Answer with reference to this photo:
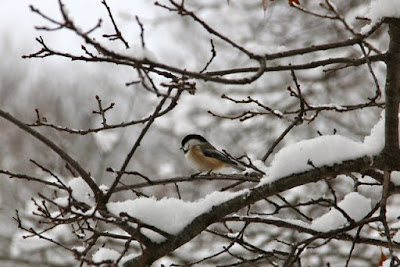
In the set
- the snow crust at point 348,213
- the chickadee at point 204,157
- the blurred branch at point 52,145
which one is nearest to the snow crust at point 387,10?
the snow crust at point 348,213

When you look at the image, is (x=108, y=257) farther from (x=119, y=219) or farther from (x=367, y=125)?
(x=367, y=125)

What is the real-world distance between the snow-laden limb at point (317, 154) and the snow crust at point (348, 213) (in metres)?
0.29

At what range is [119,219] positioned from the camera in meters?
2.31

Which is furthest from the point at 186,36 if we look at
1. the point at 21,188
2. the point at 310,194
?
the point at 310,194

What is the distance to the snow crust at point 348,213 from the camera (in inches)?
106

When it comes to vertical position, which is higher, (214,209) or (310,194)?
(310,194)

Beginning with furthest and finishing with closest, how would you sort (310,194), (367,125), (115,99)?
1. (115,99)
2. (367,125)
3. (310,194)

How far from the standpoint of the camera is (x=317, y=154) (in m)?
2.55

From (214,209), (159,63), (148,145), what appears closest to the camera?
(159,63)

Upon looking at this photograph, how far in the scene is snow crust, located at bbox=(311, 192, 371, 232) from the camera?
8.83ft

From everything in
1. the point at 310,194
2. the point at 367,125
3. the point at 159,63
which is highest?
the point at 367,125

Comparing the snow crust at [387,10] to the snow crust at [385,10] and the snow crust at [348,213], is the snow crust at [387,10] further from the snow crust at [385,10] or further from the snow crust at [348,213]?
the snow crust at [348,213]

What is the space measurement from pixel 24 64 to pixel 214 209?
20.2 m

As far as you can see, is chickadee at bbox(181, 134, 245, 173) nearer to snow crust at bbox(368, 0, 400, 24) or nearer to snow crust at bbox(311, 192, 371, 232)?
snow crust at bbox(311, 192, 371, 232)
